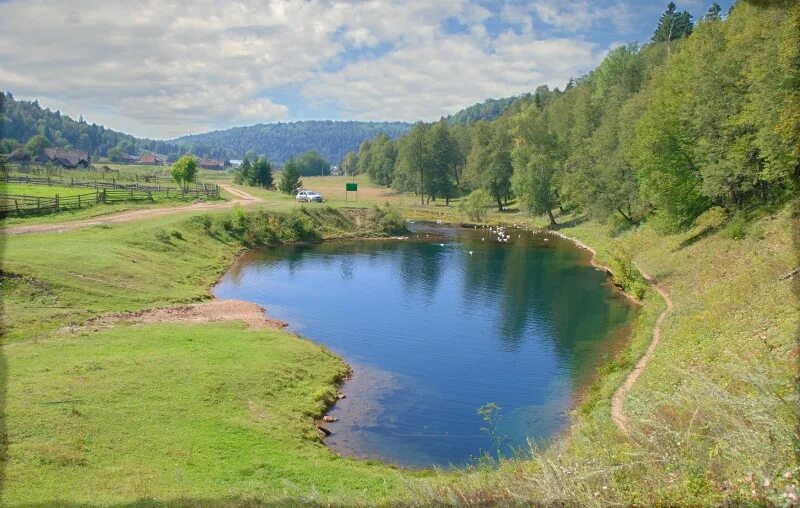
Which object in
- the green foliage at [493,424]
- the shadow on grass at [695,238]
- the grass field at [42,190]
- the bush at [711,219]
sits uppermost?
the bush at [711,219]

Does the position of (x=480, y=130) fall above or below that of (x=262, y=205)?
above

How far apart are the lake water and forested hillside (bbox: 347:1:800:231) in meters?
9.21

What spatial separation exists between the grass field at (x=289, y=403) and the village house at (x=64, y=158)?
4057 inches

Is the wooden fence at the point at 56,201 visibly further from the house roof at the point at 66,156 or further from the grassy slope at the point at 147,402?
the house roof at the point at 66,156

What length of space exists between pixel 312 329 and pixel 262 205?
49.2 metres

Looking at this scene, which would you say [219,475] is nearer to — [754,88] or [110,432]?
[110,432]

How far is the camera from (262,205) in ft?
271

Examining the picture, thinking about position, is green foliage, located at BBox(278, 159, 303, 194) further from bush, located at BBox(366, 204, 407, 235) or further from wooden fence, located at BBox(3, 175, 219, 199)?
bush, located at BBox(366, 204, 407, 235)

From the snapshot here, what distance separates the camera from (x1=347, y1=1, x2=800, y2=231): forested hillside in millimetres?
31953

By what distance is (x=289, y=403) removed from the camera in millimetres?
24281

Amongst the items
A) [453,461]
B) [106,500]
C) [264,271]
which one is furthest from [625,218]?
[106,500]

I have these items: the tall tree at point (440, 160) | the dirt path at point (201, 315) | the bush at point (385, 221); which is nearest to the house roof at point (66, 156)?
the tall tree at point (440, 160)

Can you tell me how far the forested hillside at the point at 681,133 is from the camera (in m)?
32.0

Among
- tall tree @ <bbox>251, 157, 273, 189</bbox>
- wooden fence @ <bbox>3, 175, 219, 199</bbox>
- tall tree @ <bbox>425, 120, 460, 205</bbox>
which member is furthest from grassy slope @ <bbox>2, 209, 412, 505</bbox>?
tall tree @ <bbox>251, 157, 273, 189</bbox>
